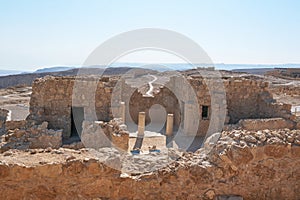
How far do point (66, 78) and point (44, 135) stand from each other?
3394mm

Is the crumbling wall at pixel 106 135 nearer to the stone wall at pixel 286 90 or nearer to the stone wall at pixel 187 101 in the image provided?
the stone wall at pixel 187 101

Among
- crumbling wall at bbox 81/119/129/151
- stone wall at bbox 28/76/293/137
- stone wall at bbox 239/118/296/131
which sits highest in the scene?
stone wall at bbox 28/76/293/137

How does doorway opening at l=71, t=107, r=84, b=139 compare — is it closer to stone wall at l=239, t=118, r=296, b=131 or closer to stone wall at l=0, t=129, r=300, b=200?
stone wall at l=239, t=118, r=296, b=131

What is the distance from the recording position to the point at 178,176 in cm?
431

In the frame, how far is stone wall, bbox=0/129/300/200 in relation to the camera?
4.20 meters

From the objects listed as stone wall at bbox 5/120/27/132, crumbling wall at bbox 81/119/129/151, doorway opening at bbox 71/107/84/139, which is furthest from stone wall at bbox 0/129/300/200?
doorway opening at bbox 71/107/84/139

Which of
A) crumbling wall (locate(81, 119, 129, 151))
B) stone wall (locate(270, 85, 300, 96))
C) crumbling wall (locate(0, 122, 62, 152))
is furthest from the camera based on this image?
stone wall (locate(270, 85, 300, 96))

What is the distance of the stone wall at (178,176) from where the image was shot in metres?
4.20

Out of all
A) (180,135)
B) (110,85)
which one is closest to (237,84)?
(180,135)

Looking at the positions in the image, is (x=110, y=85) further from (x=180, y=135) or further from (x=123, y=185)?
(x=123, y=185)

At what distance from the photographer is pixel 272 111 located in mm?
11242

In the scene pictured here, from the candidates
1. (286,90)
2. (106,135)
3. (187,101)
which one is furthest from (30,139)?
(286,90)

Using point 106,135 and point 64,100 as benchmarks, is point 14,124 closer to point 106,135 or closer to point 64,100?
point 64,100

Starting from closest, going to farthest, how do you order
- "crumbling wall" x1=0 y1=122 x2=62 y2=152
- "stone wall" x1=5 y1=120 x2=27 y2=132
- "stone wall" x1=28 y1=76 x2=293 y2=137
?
"crumbling wall" x1=0 y1=122 x2=62 y2=152, "stone wall" x1=5 y1=120 x2=27 y2=132, "stone wall" x1=28 y1=76 x2=293 y2=137
